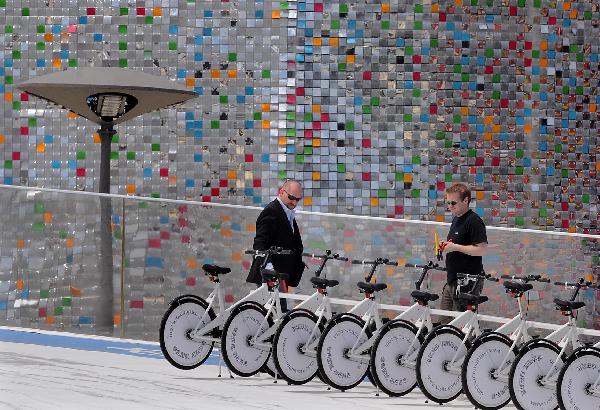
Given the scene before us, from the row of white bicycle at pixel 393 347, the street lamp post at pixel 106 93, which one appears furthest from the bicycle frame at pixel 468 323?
the street lamp post at pixel 106 93

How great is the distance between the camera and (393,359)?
11.7 meters

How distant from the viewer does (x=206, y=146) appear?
782 inches

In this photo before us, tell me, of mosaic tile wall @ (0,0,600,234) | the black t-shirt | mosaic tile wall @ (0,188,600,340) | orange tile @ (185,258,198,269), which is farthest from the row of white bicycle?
mosaic tile wall @ (0,0,600,234)

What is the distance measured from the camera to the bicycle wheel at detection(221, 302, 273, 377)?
12039 millimetres

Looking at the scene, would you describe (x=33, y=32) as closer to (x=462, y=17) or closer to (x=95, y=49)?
(x=95, y=49)

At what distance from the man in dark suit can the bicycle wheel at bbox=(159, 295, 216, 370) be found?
51cm

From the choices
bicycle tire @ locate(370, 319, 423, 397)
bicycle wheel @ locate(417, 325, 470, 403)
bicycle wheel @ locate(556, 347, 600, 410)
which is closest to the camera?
bicycle wheel @ locate(556, 347, 600, 410)

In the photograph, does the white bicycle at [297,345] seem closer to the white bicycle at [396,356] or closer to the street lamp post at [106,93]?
the white bicycle at [396,356]

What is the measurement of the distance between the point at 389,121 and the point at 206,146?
2.12 m

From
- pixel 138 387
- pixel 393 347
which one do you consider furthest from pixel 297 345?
pixel 138 387

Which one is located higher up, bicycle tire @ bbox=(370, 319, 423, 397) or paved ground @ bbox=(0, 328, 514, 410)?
bicycle tire @ bbox=(370, 319, 423, 397)

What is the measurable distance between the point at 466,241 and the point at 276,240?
55.7 inches

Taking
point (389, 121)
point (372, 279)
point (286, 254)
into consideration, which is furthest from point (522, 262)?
point (389, 121)

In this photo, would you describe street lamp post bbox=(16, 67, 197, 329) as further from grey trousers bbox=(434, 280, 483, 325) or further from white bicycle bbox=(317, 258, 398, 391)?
white bicycle bbox=(317, 258, 398, 391)
